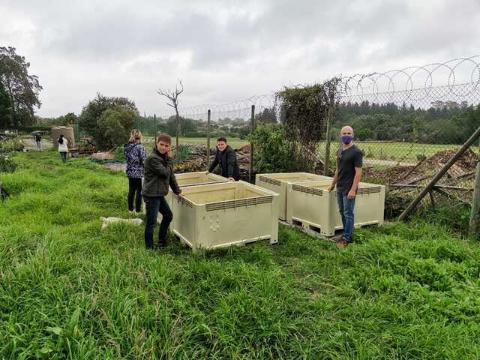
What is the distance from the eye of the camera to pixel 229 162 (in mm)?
5887

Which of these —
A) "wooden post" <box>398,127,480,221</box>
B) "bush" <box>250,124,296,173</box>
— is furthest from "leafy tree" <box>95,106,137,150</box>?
"wooden post" <box>398,127,480,221</box>

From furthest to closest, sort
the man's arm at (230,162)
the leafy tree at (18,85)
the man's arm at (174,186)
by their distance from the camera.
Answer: the leafy tree at (18,85) < the man's arm at (230,162) < the man's arm at (174,186)

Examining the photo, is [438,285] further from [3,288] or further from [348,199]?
[3,288]

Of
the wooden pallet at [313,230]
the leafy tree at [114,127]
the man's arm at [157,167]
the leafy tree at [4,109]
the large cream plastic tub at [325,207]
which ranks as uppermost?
the leafy tree at [4,109]

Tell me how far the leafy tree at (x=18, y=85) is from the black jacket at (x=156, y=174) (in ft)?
161

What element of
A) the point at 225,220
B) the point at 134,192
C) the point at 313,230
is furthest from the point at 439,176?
the point at 134,192

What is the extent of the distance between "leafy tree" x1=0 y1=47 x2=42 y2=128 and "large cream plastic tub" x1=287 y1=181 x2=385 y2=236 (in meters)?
49.4

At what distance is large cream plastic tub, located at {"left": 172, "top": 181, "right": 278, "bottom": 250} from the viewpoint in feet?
13.5

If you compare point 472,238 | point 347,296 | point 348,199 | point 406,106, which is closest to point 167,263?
point 347,296

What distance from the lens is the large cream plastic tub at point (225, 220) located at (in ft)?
13.5

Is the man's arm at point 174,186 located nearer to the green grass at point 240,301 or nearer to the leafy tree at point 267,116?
the green grass at point 240,301

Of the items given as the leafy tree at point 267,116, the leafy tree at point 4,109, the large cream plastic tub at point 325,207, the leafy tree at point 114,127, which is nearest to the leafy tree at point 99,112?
the leafy tree at point 114,127

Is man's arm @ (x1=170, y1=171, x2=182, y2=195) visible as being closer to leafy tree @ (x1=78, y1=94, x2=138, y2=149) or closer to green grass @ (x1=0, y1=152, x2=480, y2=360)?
green grass @ (x1=0, y1=152, x2=480, y2=360)

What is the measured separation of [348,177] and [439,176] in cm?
154
